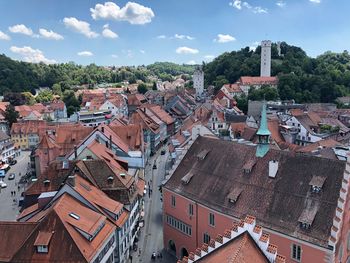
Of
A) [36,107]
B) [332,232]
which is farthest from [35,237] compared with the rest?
[36,107]

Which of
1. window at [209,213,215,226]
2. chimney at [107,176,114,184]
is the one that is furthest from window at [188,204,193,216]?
chimney at [107,176,114,184]

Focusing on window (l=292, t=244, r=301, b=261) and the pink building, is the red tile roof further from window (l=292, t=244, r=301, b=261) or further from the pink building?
window (l=292, t=244, r=301, b=261)

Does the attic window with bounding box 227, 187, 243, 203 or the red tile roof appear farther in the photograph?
the red tile roof

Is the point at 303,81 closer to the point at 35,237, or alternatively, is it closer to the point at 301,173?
the point at 301,173

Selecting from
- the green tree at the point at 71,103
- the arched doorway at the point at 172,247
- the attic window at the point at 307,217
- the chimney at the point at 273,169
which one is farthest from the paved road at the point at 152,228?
the green tree at the point at 71,103

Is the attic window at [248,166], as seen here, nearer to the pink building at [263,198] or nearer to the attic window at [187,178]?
the pink building at [263,198]
